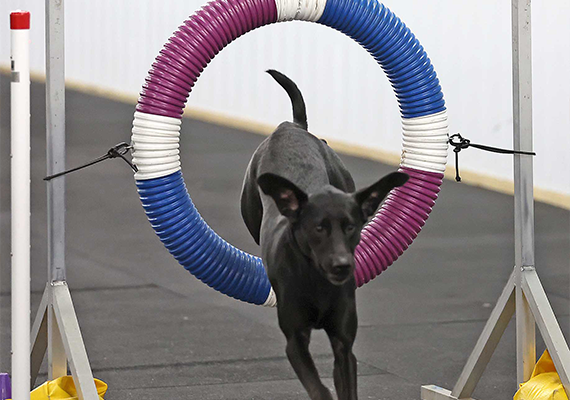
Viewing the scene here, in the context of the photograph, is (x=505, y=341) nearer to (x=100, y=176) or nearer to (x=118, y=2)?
(x=100, y=176)

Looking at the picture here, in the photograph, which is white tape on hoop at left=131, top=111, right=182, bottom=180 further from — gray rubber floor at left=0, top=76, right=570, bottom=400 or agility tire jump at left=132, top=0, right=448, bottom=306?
gray rubber floor at left=0, top=76, right=570, bottom=400

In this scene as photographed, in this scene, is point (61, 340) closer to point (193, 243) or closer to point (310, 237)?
point (193, 243)

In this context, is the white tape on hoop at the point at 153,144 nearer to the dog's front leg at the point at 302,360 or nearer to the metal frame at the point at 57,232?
the metal frame at the point at 57,232

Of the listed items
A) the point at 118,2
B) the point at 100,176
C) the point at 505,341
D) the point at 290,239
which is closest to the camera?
the point at 290,239

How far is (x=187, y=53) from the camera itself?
292 centimetres

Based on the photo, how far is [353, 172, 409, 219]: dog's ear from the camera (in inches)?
86.9

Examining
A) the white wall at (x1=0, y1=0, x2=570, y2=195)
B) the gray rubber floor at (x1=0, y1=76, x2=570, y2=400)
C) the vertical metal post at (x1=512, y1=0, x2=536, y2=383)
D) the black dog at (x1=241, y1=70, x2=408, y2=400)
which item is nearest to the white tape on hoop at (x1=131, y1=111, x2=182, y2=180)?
the black dog at (x1=241, y1=70, x2=408, y2=400)

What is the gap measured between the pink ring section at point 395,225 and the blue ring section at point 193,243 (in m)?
0.33

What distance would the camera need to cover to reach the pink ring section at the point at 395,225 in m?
3.15

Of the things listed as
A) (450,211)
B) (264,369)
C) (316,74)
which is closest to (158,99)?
(264,369)

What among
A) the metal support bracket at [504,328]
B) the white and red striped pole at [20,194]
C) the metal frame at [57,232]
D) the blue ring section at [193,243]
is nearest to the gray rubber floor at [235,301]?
the metal support bracket at [504,328]

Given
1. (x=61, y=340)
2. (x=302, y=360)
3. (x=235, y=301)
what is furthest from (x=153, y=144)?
(x=235, y=301)

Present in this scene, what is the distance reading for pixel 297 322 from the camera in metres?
2.40

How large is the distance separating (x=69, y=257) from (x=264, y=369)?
273cm
